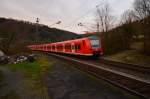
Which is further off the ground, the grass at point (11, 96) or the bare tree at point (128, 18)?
the bare tree at point (128, 18)

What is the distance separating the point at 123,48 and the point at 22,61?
51.2 feet

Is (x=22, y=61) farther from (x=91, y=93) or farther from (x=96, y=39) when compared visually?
(x=91, y=93)

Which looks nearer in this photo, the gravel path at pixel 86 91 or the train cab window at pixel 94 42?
the gravel path at pixel 86 91

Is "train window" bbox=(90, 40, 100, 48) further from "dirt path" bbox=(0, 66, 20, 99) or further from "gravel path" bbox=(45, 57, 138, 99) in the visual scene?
"dirt path" bbox=(0, 66, 20, 99)

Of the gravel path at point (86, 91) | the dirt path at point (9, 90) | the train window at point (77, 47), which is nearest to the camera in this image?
the gravel path at point (86, 91)

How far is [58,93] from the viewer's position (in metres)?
10.0

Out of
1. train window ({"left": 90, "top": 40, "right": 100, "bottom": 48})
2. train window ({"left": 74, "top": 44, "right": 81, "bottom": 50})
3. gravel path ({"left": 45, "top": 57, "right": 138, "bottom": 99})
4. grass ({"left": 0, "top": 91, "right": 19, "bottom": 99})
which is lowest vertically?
grass ({"left": 0, "top": 91, "right": 19, "bottom": 99})

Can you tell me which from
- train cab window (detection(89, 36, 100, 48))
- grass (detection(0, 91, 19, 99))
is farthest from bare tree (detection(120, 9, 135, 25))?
grass (detection(0, 91, 19, 99))

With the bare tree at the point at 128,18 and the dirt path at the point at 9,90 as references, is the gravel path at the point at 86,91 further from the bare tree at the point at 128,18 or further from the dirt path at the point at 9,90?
the bare tree at the point at 128,18

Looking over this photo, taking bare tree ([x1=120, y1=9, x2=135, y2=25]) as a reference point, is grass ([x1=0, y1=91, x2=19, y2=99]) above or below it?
below

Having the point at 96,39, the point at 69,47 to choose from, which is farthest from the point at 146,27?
the point at 69,47

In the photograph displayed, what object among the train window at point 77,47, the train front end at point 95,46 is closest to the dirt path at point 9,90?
the train front end at point 95,46

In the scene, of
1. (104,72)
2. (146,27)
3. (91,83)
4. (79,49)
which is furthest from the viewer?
(79,49)

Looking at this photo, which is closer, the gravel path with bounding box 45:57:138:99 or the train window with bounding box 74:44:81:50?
the gravel path with bounding box 45:57:138:99
